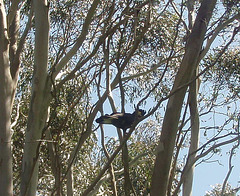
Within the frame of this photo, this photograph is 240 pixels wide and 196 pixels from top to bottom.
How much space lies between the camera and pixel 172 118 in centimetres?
231

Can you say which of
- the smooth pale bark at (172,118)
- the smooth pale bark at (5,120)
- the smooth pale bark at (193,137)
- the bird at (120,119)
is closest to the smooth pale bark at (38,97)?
the smooth pale bark at (5,120)

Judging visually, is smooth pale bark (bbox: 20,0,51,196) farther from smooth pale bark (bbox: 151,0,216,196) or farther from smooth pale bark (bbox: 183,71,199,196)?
smooth pale bark (bbox: 151,0,216,196)

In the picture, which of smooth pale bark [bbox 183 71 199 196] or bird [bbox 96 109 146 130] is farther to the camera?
smooth pale bark [bbox 183 71 199 196]

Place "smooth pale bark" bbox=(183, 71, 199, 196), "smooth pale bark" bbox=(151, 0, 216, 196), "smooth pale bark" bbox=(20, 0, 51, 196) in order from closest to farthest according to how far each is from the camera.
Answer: "smooth pale bark" bbox=(151, 0, 216, 196)
"smooth pale bark" bbox=(183, 71, 199, 196)
"smooth pale bark" bbox=(20, 0, 51, 196)

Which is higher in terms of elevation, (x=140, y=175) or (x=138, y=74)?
(x=138, y=74)

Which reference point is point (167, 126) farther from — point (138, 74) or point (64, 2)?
point (64, 2)

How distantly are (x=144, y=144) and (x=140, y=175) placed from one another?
0.43m

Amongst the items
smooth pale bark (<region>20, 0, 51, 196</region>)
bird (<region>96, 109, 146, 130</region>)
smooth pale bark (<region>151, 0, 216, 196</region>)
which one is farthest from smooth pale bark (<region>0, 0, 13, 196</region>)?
smooth pale bark (<region>151, 0, 216, 196</region>)

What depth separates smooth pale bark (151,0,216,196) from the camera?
7.29 feet

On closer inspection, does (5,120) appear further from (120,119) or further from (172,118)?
(172,118)

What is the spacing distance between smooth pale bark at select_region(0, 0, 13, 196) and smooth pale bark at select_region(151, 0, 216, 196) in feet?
4.13

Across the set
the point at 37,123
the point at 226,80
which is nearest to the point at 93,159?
the point at 226,80

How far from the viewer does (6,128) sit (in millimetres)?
3184

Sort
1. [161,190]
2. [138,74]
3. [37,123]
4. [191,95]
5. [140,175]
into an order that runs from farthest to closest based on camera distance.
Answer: [140,175] < [138,74] < [37,123] < [191,95] < [161,190]
